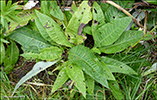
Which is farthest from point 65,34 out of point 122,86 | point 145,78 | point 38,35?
point 145,78

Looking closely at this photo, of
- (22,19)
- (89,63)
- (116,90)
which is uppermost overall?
(22,19)

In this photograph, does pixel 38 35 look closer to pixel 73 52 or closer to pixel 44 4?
pixel 44 4

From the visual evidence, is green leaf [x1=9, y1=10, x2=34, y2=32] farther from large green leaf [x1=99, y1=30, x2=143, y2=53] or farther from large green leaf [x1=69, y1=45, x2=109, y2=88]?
large green leaf [x1=99, y1=30, x2=143, y2=53]

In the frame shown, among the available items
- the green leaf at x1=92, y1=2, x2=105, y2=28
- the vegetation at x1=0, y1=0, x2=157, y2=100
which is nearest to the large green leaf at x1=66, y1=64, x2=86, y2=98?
the vegetation at x1=0, y1=0, x2=157, y2=100

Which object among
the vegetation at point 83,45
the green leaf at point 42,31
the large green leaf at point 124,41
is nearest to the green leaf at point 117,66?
the vegetation at point 83,45

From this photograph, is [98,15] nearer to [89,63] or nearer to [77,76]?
[89,63]

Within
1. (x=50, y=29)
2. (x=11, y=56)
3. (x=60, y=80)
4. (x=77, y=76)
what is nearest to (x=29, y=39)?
(x=50, y=29)
